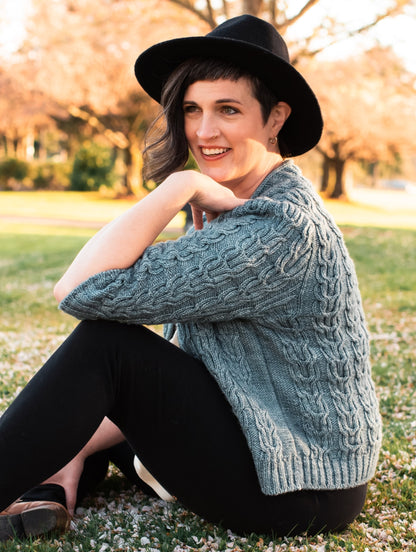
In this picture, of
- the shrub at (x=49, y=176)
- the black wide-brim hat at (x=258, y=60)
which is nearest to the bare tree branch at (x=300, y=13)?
the black wide-brim hat at (x=258, y=60)

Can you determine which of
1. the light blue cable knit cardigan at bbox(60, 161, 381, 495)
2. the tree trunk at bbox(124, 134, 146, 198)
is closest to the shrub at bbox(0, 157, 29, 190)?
the tree trunk at bbox(124, 134, 146, 198)

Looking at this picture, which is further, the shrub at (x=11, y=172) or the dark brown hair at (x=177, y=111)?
the shrub at (x=11, y=172)

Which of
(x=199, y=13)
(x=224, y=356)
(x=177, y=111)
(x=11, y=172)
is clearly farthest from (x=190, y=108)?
(x=11, y=172)

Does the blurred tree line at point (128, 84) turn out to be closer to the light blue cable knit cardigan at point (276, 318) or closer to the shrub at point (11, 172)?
the shrub at point (11, 172)

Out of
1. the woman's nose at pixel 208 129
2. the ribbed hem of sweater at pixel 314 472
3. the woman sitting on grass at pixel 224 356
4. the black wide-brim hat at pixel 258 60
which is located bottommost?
the ribbed hem of sweater at pixel 314 472

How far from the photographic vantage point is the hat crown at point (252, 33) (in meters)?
2.33

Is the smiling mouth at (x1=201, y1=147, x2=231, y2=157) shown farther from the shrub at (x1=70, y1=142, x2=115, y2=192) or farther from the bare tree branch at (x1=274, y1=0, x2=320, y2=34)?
the shrub at (x1=70, y1=142, x2=115, y2=192)

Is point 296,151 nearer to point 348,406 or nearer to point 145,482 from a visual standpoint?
point 348,406

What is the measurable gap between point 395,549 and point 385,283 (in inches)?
277

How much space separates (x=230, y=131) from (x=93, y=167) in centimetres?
3062

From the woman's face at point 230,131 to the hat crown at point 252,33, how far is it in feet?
0.46

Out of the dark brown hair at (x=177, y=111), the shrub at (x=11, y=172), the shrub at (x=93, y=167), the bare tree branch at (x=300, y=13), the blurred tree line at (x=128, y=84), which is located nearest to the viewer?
the dark brown hair at (x=177, y=111)

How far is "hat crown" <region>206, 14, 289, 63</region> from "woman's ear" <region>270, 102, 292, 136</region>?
0.58 ft

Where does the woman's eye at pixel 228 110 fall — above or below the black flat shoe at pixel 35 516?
above
